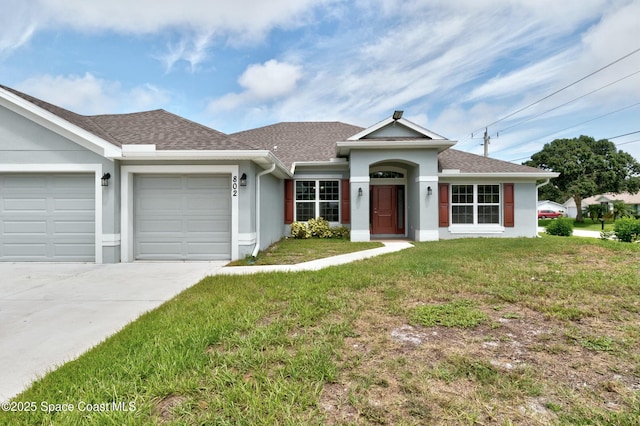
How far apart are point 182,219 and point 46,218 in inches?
131

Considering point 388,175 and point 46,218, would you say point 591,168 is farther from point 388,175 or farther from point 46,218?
point 46,218

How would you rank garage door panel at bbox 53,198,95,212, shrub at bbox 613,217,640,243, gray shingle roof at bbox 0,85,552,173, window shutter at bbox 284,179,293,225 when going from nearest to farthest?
garage door panel at bbox 53,198,95,212 < gray shingle roof at bbox 0,85,552,173 < shrub at bbox 613,217,640,243 < window shutter at bbox 284,179,293,225

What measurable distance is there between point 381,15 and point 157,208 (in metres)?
9.83

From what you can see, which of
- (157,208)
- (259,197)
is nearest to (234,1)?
(259,197)

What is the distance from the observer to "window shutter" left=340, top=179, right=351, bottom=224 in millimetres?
11828

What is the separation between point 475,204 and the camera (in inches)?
453

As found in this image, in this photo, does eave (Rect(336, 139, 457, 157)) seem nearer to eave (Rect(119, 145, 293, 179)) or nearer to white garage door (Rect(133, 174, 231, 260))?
eave (Rect(119, 145, 293, 179))

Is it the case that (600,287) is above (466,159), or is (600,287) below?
below

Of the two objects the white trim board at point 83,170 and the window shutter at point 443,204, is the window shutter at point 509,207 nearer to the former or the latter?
the window shutter at point 443,204

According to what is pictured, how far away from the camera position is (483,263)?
6371 millimetres

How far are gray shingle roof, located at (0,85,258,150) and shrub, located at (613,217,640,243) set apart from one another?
13.1 metres

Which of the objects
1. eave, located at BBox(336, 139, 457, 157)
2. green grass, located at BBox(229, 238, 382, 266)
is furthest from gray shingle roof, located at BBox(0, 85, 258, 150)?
eave, located at BBox(336, 139, 457, 157)

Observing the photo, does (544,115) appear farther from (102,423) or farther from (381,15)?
(102,423)

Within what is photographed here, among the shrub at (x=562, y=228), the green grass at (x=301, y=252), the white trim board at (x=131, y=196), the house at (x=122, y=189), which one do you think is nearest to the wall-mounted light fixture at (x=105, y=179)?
the house at (x=122, y=189)
